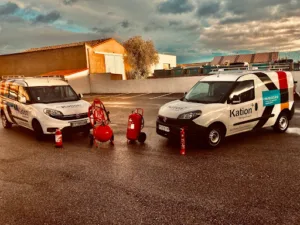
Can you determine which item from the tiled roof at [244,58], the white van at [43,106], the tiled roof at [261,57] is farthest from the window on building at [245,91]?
the tiled roof at [244,58]

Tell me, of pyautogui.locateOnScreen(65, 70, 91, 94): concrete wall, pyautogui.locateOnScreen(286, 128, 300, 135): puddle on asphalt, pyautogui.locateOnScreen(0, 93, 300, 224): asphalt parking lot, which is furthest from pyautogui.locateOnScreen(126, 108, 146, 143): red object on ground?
pyautogui.locateOnScreen(65, 70, 91, 94): concrete wall

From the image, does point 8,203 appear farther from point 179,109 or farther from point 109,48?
point 109,48

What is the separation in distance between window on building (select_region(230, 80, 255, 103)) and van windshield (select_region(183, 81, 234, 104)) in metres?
0.21

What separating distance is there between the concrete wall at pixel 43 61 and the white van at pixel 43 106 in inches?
852

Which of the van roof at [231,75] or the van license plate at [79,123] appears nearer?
the van roof at [231,75]

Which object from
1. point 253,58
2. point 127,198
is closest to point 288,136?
point 127,198

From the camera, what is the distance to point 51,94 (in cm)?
938

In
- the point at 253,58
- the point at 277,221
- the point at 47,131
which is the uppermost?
the point at 253,58

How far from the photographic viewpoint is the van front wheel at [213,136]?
6875 mm

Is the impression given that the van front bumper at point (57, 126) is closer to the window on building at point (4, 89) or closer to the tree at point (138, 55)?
the window on building at point (4, 89)

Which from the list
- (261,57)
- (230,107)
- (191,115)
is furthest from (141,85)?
(261,57)

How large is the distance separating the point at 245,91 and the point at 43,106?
20.3ft

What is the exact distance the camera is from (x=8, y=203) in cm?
442

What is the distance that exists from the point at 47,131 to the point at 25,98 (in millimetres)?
1636
